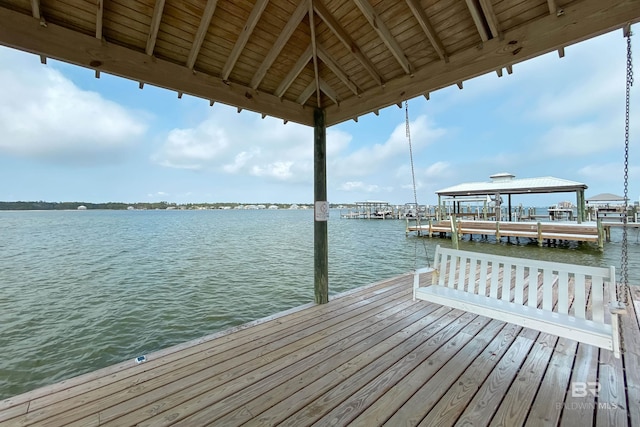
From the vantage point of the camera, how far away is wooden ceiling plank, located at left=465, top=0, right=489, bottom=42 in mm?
1833

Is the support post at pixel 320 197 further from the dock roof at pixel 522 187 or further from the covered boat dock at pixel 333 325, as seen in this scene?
the dock roof at pixel 522 187

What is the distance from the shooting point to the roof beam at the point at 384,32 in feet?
6.59

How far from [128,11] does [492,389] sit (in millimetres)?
3649

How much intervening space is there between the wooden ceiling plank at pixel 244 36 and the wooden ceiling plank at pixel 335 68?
72 cm

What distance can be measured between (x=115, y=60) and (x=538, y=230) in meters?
15.3

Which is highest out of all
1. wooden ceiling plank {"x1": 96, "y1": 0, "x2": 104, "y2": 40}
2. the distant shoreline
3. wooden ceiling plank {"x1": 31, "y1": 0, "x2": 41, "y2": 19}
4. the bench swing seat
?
the distant shoreline

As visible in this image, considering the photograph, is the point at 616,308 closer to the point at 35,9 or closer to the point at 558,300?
the point at 558,300

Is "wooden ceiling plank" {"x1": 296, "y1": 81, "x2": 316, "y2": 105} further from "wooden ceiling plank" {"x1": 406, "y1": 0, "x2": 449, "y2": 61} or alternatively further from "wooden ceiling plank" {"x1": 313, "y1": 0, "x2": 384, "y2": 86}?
"wooden ceiling plank" {"x1": 406, "y1": 0, "x2": 449, "y2": 61}

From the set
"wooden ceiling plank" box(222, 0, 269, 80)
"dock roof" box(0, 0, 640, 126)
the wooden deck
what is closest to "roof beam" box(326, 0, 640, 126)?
"dock roof" box(0, 0, 640, 126)

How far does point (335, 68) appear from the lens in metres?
2.73

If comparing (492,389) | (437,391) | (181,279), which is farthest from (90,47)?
(181,279)

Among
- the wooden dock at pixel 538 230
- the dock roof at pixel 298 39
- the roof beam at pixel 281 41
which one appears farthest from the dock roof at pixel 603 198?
the roof beam at pixel 281 41

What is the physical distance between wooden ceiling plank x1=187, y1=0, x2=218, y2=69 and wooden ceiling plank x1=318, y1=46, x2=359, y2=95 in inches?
41.1

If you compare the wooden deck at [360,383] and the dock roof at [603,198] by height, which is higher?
the dock roof at [603,198]
